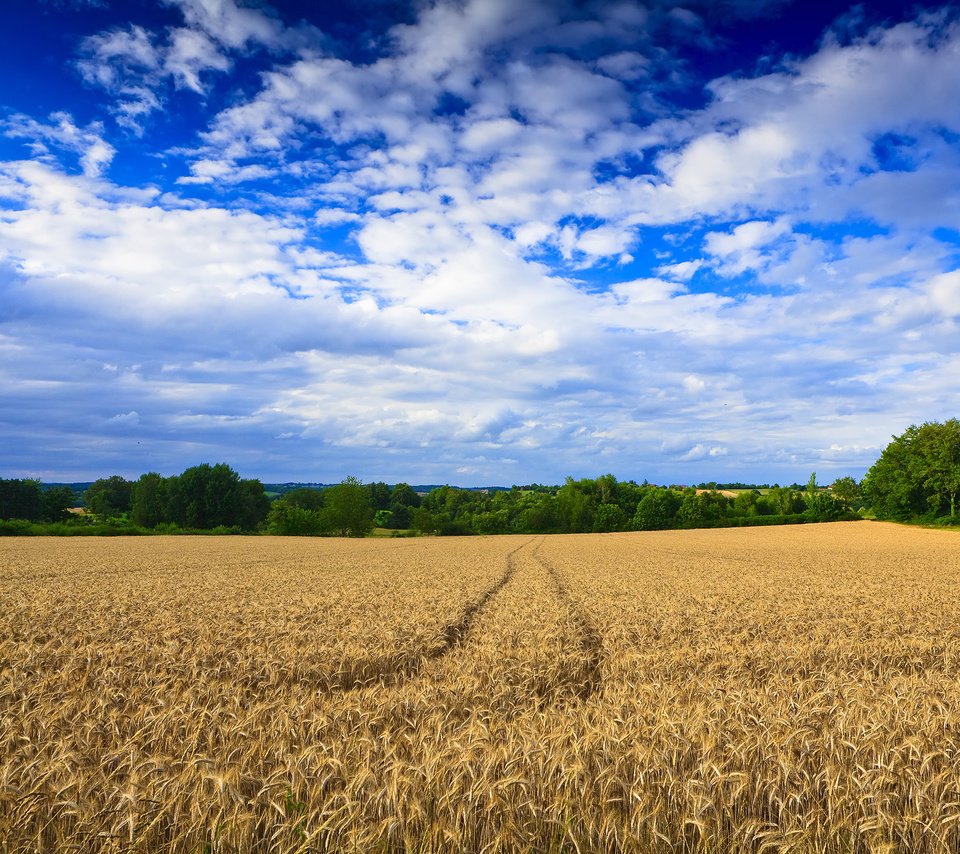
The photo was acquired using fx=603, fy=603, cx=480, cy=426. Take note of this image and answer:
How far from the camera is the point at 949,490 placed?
249ft

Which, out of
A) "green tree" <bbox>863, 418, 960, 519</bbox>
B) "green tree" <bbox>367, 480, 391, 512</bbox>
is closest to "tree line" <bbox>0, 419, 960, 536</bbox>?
"green tree" <bbox>863, 418, 960, 519</bbox>

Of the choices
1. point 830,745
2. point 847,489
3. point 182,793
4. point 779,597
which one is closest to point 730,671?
point 830,745

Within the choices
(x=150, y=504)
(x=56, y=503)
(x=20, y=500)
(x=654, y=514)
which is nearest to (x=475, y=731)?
(x=654, y=514)

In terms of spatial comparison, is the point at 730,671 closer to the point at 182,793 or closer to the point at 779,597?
the point at 182,793

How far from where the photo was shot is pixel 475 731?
209 inches

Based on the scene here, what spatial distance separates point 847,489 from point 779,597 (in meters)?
111

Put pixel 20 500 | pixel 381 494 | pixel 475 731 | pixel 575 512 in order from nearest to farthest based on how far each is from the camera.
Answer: pixel 475 731 < pixel 20 500 < pixel 575 512 < pixel 381 494

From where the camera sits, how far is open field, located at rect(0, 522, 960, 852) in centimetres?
372

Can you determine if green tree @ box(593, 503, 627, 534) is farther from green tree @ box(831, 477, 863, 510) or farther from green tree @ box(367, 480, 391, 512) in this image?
green tree @ box(367, 480, 391, 512)

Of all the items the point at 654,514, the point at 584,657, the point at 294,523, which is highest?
the point at 584,657

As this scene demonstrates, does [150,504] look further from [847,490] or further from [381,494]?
[847,490]

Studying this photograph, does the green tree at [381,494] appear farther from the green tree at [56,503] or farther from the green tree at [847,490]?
the green tree at [847,490]

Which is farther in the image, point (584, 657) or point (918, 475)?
point (918, 475)

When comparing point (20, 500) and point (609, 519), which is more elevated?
point (20, 500)
